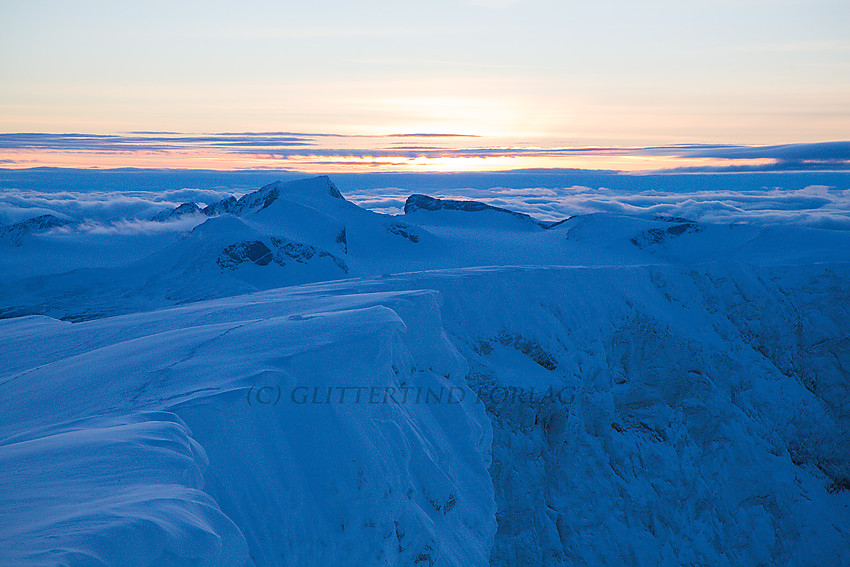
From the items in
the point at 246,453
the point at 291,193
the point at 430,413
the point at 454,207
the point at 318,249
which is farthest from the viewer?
the point at 454,207

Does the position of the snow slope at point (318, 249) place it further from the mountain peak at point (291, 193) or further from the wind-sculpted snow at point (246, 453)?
the wind-sculpted snow at point (246, 453)

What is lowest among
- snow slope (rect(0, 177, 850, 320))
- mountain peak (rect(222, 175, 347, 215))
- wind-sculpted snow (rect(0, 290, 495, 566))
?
snow slope (rect(0, 177, 850, 320))

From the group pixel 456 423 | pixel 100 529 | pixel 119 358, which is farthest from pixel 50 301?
pixel 100 529

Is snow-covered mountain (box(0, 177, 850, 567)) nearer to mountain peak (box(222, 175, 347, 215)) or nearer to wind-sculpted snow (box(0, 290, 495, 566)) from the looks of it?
wind-sculpted snow (box(0, 290, 495, 566))

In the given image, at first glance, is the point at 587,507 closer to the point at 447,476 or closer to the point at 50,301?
the point at 447,476

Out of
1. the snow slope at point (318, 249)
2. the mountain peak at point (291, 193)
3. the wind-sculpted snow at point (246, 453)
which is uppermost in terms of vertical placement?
the wind-sculpted snow at point (246, 453)

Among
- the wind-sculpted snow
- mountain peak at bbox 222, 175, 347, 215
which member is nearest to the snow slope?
mountain peak at bbox 222, 175, 347, 215

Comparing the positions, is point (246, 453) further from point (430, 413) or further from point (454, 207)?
point (454, 207)

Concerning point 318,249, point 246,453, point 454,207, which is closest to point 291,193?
point 318,249

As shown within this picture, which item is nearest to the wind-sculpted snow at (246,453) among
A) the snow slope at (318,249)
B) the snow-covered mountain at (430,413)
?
the snow-covered mountain at (430,413)
